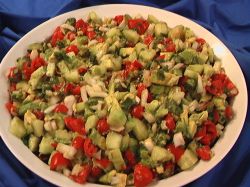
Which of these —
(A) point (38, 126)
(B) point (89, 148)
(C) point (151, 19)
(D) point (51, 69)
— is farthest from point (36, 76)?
(C) point (151, 19)

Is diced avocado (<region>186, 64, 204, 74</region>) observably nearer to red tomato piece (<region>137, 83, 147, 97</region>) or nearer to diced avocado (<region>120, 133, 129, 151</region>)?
red tomato piece (<region>137, 83, 147, 97</region>)

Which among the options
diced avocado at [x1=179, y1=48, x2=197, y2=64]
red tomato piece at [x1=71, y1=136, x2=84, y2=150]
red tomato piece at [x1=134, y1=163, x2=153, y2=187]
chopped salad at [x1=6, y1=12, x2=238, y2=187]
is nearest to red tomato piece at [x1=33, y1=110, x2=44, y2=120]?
chopped salad at [x1=6, y1=12, x2=238, y2=187]

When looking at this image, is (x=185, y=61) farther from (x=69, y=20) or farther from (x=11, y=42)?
(x=11, y=42)

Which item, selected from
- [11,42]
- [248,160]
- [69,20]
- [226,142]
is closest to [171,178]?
[226,142]

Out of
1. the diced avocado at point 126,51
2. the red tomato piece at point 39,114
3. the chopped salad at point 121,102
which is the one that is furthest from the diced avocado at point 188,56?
the red tomato piece at point 39,114

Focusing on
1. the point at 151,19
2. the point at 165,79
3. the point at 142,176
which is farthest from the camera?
the point at 151,19

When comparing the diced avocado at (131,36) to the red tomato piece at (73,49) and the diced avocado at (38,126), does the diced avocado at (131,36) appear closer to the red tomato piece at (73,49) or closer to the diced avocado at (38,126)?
the red tomato piece at (73,49)

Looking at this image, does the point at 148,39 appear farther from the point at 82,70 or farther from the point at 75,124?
the point at 75,124
